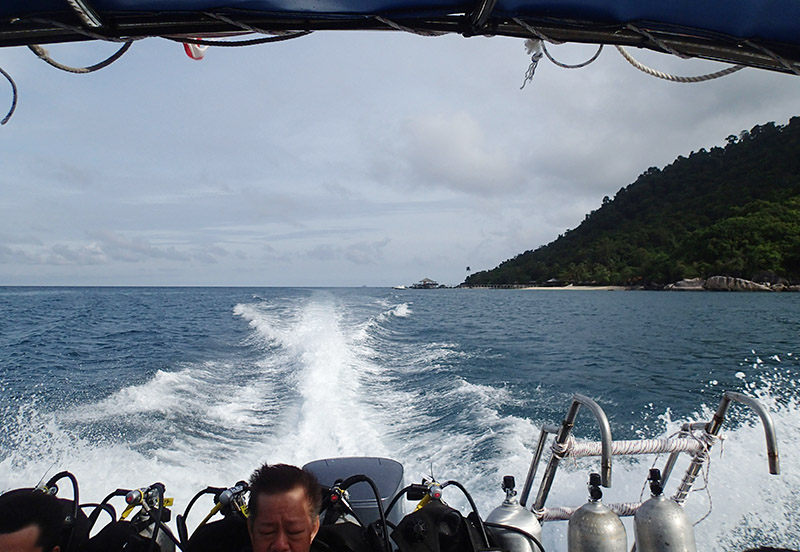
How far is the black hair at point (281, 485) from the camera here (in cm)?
148

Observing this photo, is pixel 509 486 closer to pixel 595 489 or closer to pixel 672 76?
pixel 595 489

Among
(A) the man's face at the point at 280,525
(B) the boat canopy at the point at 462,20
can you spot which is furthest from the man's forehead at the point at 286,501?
(B) the boat canopy at the point at 462,20

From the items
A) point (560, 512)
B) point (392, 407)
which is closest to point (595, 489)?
point (560, 512)

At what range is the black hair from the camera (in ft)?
4.86

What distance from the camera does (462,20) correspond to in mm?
1543

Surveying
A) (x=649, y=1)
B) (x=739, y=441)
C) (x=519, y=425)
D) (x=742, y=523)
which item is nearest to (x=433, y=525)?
(x=649, y=1)

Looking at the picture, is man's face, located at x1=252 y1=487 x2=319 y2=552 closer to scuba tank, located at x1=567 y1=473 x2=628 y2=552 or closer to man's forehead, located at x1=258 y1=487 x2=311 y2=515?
man's forehead, located at x1=258 y1=487 x2=311 y2=515

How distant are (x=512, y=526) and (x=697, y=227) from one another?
303 ft

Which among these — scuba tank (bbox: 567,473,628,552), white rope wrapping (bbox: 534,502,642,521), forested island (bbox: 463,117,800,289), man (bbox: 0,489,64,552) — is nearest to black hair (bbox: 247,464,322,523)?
man (bbox: 0,489,64,552)

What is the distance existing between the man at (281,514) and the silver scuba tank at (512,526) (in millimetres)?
654

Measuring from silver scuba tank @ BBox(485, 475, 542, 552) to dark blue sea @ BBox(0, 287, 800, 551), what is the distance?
1.00 metres

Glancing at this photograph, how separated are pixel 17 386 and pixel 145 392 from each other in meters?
4.02

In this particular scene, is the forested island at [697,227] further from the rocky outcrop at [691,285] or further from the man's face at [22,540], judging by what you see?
the man's face at [22,540]

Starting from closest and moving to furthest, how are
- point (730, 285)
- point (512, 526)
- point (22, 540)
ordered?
point (22, 540) → point (512, 526) → point (730, 285)
